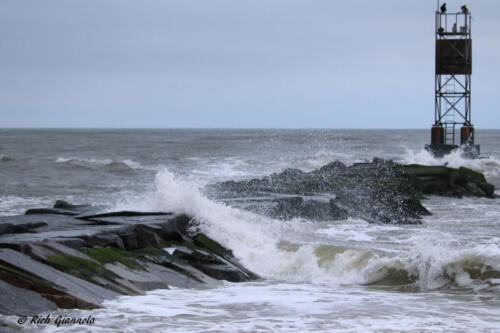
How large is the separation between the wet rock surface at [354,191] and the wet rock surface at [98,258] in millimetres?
3735

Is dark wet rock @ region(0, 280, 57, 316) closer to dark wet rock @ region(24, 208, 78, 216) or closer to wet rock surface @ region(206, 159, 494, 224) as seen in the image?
dark wet rock @ region(24, 208, 78, 216)

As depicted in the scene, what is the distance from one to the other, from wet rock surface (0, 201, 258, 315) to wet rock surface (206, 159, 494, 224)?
3.74 m

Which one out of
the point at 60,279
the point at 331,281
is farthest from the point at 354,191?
the point at 60,279

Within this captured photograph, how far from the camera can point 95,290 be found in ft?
22.8

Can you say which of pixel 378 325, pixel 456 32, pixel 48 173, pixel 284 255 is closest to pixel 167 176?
pixel 284 255

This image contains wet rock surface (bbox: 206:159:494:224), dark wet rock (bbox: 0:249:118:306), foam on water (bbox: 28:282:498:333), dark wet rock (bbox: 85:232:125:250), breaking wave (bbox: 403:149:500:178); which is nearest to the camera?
foam on water (bbox: 28:282:498:333)

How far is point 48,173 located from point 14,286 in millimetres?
21891

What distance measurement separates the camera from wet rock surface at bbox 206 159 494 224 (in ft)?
46.1

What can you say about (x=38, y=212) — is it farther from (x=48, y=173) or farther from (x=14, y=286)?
(x=48, y=173)

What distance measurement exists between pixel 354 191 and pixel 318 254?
7.11 meters

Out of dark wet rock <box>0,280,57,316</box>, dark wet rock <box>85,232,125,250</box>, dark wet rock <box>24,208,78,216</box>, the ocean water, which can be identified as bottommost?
the ocean water

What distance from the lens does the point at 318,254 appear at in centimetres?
1012

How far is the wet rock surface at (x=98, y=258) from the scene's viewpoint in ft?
21.1

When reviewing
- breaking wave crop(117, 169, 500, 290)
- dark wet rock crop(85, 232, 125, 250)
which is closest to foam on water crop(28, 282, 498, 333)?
breaking wave crop(117, 169, 500, 290)
